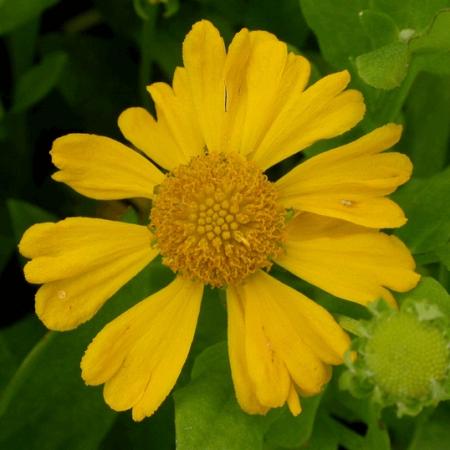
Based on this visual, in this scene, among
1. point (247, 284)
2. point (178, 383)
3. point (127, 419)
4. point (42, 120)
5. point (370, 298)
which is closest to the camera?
point (370, 298)

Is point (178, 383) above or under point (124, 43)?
under

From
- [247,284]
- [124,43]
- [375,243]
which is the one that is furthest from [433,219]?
[124,43]

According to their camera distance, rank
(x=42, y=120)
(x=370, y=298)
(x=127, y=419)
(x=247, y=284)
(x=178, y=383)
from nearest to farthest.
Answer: (x=370, y=298) → (x=247, y=284) → (x=178, y=383) → (x=127, y=419) → (x=42, y=120)

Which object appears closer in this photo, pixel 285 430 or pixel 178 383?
pixel 285 430

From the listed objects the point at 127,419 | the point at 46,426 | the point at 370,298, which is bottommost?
the point at 127,419

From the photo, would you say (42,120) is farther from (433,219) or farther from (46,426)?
(433,219)

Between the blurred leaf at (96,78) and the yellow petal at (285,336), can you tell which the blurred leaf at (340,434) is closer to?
the yellow petal at (285,336)
